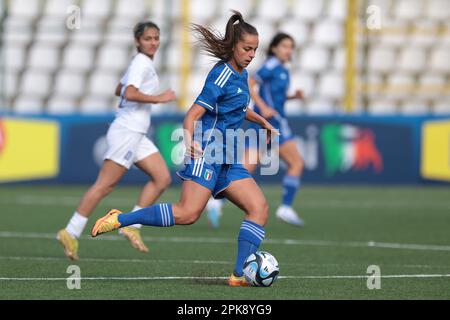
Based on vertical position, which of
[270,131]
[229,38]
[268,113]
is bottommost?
[268,113]

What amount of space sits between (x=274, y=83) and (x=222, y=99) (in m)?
5.59

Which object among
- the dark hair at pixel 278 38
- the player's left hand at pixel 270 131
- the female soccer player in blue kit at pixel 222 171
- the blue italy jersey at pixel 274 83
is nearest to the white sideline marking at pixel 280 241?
the blue italy jersey at pixel 274 83

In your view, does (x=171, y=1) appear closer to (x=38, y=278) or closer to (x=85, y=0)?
(x=85, y=0)

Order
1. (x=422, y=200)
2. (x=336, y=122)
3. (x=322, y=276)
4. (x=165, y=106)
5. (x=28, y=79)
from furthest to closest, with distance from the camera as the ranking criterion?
(x=28, y=79), (x=165, y=106), (x=336, y=122), (x=422, y=200), (x=322, y=276)

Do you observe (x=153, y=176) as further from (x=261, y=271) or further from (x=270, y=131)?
(x=261, y=271)

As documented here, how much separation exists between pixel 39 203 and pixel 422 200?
6170 millimetres

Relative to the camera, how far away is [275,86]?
13.5 metres

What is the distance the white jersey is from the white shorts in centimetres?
7

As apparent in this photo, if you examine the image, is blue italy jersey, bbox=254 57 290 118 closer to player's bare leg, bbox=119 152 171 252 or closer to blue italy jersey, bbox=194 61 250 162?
player's bare leg, bbox=119 152 171 252

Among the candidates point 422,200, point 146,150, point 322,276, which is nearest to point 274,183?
point 422,200

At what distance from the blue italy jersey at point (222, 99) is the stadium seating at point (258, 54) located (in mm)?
14297

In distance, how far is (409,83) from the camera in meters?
24.1

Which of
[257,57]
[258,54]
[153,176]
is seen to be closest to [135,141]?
[153,176]

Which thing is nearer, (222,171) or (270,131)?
(222,171)
